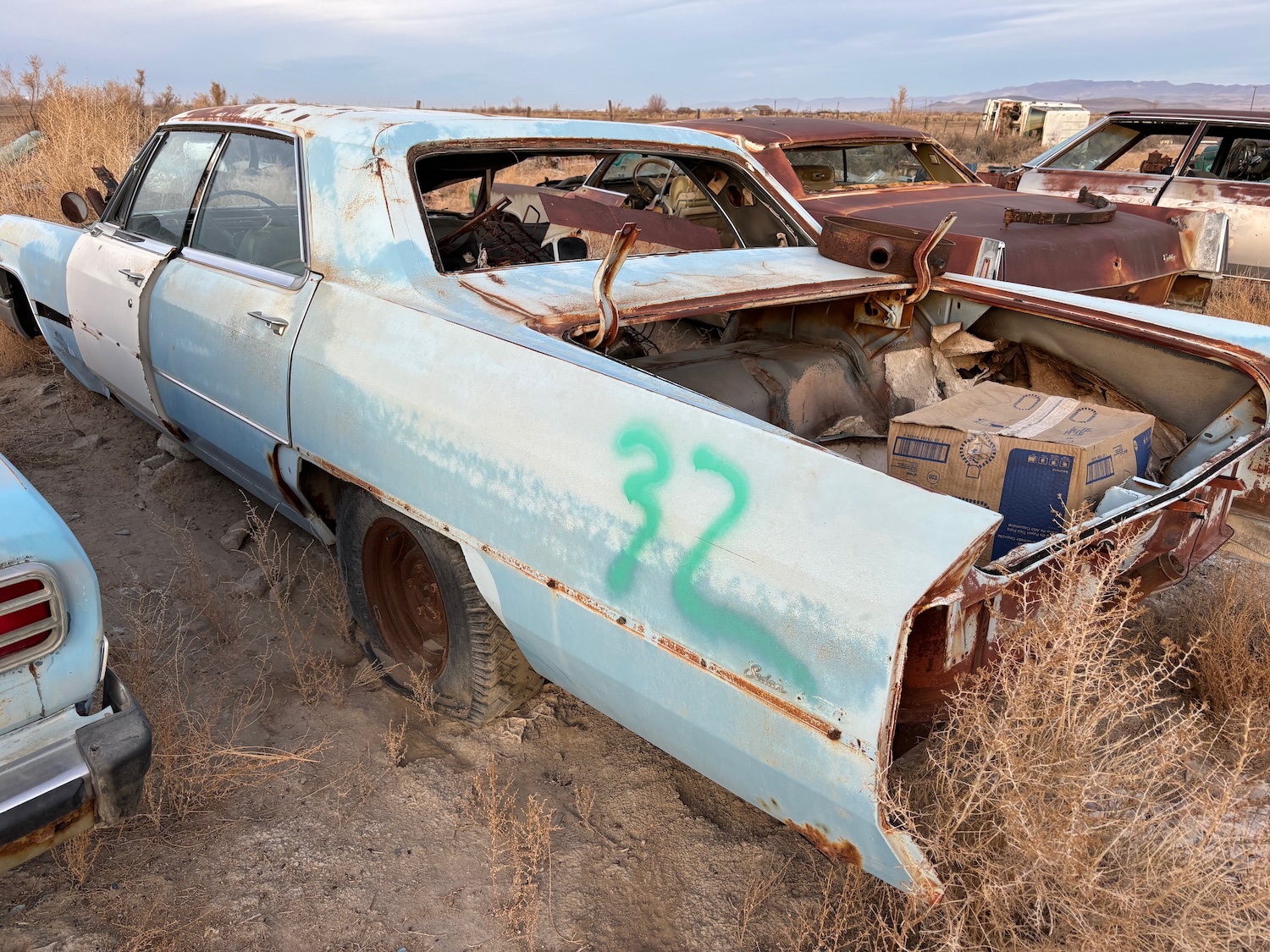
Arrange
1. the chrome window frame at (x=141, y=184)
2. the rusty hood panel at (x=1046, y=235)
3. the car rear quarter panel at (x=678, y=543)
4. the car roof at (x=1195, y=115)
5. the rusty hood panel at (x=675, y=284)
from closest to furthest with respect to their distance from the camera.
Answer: the car rear quarter panel at (x=678, y=543), the rusty hood panel at (x=675, y=284), the chrome window frame at (x=141, y=184), the rusty hood panel at (x=1046, y=235), the car roof at (x=1195, y=115)

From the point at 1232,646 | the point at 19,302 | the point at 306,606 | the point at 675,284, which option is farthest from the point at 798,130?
the point at 19,302

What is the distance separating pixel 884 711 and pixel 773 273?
1796 mm

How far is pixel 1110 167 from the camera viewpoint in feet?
23.5

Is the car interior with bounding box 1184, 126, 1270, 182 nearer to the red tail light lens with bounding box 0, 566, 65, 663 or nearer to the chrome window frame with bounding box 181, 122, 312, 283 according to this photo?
the chrome window frame with bounding box 181, 122, 312, 283

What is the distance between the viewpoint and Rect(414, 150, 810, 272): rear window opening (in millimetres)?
3414

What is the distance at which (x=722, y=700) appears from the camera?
156 centimetres

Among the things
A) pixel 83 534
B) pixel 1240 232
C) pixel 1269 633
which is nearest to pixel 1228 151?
pixel 1240 232

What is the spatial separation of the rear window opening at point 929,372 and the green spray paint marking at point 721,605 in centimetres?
84

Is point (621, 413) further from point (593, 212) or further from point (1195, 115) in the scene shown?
point (1195, 115)

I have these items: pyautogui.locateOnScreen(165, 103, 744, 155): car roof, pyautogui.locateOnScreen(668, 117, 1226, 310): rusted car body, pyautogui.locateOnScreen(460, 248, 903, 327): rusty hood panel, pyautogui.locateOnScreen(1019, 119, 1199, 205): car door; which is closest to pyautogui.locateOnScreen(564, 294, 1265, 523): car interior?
pyautogui.locateOnScreen(460, 248, 903, 327): rusty hood panel

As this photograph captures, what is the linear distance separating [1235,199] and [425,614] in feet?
20.8

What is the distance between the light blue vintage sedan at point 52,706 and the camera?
153 cm

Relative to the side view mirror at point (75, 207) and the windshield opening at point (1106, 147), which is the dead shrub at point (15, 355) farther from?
the windshield opening at point (1106, 147)

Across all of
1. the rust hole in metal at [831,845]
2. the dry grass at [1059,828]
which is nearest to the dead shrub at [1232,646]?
the dry grass at [1059,828]
